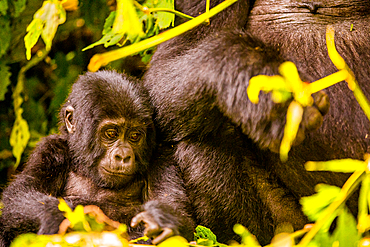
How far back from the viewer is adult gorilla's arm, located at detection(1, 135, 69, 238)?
1.47 meters

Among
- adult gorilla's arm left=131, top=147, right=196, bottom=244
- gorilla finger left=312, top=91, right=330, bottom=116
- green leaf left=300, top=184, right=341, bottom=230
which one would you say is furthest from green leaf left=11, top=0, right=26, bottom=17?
green leaf left=300, top=184, right=341, bottom=230

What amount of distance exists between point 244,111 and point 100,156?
0.67 m

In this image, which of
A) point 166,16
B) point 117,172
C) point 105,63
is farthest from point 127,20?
point 117,172

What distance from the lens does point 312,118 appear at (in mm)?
1173

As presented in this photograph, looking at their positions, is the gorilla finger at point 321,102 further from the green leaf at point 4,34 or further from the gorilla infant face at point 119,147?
the green leaf at point 4,34

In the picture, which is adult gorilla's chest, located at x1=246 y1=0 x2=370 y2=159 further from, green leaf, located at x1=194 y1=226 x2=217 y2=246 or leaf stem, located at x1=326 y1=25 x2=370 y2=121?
green leaf, located at x1=194 y1=226 x2=217 y2=246

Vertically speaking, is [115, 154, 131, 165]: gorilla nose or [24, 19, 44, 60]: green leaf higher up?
[24, 19, 44, 60]: green leaf

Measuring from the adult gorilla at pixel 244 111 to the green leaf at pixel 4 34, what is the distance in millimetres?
919

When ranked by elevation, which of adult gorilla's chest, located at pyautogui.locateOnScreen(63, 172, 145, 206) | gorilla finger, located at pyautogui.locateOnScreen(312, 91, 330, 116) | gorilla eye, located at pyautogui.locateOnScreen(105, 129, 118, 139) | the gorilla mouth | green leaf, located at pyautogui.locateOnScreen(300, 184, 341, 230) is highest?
gorilla finger, located at pyautogui.locateOnScreen(312, 91, 330, 116)

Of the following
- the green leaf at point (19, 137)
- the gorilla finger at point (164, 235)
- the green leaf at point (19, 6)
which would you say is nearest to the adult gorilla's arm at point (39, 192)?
the gorilla finger at point (164, 235)

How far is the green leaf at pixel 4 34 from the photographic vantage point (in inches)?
88.6

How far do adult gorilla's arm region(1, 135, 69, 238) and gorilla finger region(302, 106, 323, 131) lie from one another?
2.56 ft

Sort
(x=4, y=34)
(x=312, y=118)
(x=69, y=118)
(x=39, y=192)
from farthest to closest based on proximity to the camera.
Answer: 1. (x=4, y=34)
2. (x=69, y=118)
3. (x=39, y=192)
4. (x=312, y=118)

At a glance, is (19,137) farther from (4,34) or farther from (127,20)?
(127,20)
